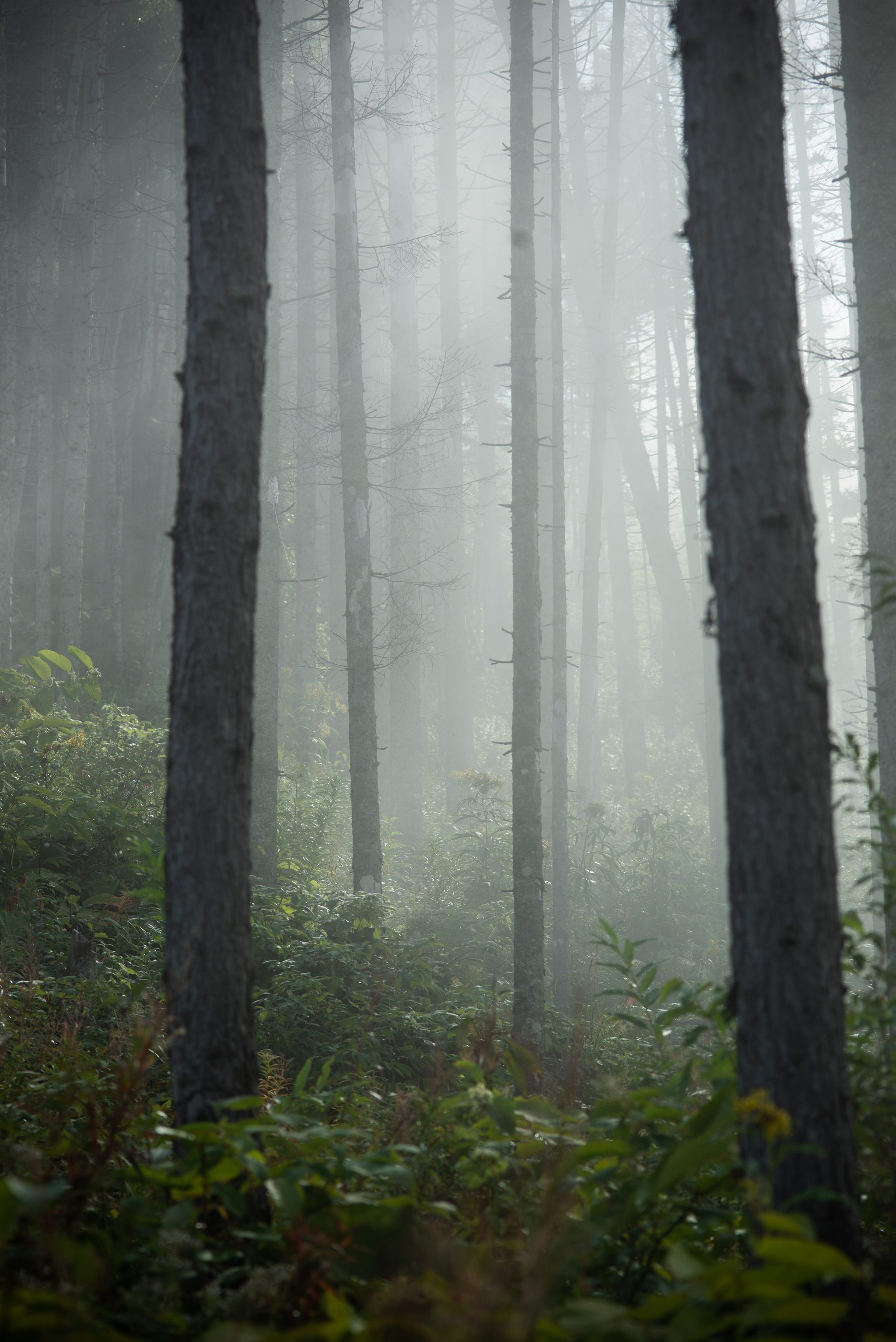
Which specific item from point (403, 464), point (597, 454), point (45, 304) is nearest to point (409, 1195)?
point (597, 454)

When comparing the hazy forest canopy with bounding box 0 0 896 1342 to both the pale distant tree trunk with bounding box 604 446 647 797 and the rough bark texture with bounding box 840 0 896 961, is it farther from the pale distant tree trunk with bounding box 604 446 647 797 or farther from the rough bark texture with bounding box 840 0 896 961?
the pale distant tree trunk with bounding box 604 446 647 797

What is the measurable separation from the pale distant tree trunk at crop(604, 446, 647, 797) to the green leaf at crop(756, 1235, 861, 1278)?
18283mm

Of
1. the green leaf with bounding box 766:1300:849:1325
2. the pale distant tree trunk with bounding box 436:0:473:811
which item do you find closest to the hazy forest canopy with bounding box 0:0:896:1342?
the green leaf with bounding box 766:1300:849:1325

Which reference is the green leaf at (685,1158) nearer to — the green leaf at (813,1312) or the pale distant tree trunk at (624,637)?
the green leaf at (813,1312)

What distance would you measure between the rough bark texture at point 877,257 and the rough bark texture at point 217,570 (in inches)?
175

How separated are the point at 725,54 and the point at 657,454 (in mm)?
24190

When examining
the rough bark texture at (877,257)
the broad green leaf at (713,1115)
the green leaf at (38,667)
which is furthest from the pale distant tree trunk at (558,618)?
the broad green leaf at (713,1115)

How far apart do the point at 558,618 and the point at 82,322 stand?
9.12m

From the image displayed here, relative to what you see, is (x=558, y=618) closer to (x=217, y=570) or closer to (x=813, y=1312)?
(x=217, y=570)

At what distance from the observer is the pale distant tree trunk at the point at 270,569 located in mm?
9188

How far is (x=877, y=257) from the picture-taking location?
5578 millimetres

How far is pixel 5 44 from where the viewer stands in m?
14.7

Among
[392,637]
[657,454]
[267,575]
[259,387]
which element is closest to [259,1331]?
[259,387]

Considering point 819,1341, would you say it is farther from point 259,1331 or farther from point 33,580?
point 33,580
